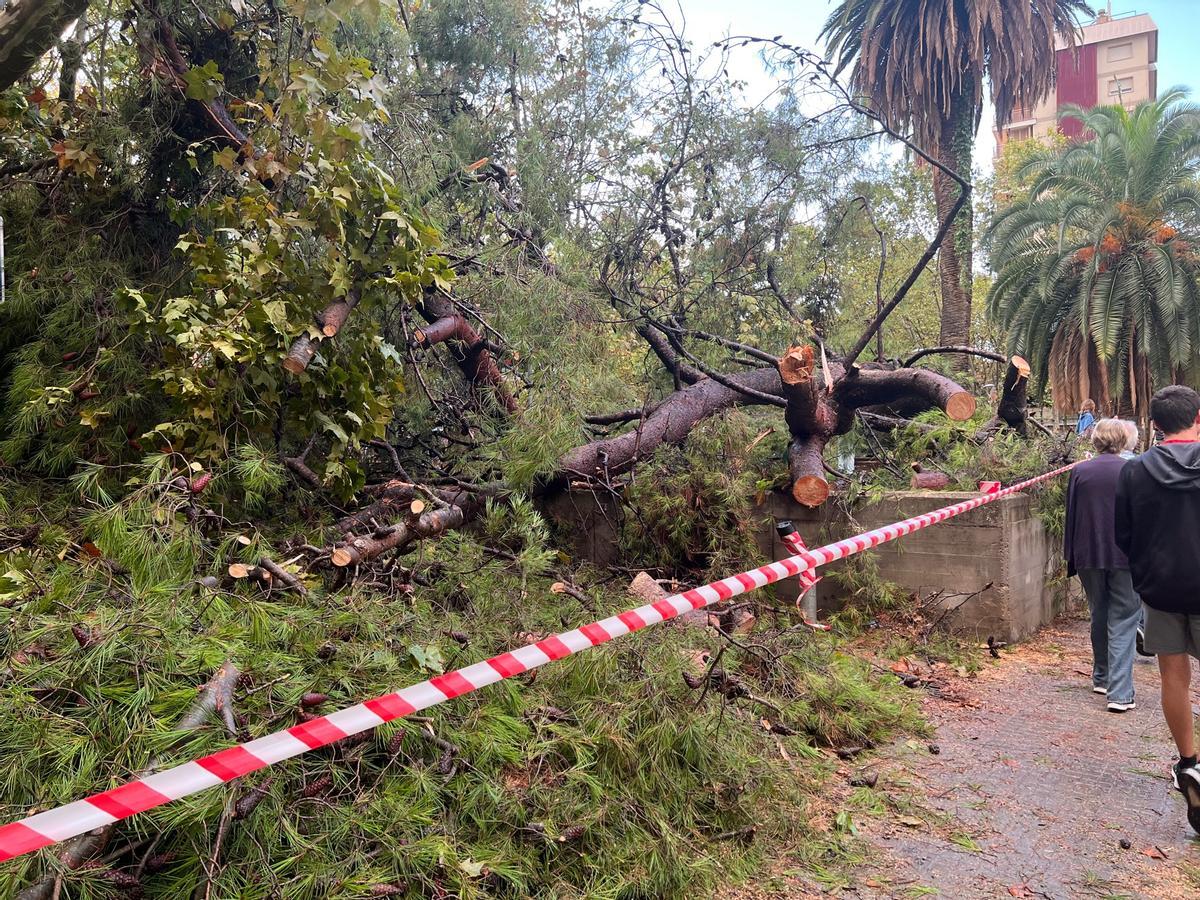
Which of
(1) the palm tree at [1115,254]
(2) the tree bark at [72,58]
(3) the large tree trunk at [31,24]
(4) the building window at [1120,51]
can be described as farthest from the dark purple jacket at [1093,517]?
(4) the building window at [1120,51]

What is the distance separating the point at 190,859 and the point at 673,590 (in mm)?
3475

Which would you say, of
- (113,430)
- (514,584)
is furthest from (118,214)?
(514,584)

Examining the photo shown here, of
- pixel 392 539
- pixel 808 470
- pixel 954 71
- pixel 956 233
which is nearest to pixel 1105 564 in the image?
pixel 808 470

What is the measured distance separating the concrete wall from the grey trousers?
971 millimetres

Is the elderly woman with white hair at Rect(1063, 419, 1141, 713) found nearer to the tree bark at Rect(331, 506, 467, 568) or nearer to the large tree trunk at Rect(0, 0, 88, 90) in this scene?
the tree bark at Rect(331, 506, 467, 568)

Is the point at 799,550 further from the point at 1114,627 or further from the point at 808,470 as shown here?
the point at 1114,627

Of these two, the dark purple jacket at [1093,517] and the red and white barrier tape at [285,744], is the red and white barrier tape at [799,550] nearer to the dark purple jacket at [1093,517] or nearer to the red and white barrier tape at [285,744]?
the dark purple jacket at [1093,517]

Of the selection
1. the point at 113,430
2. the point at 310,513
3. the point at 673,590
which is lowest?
the point at 673,590

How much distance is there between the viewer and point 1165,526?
3479 millimetres

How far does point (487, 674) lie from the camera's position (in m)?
2.46

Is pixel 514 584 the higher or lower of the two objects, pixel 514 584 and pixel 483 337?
the lower

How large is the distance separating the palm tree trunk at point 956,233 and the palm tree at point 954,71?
2cm

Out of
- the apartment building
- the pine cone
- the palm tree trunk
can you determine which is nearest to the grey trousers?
the pine cone

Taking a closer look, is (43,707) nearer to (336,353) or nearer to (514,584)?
(514,584)
